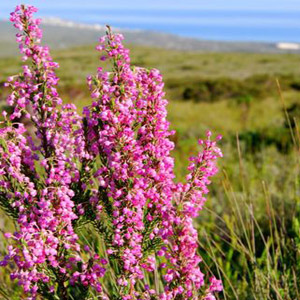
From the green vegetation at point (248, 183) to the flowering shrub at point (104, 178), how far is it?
0.50 metres

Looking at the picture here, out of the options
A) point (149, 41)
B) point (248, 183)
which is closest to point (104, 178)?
point (248, 183)

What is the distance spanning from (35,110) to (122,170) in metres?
0.52

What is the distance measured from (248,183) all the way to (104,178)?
2965mm

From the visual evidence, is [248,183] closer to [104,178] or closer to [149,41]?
[104,178]

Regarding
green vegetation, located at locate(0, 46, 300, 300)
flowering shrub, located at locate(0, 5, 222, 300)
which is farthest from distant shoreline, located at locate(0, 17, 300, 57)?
flowering shrub, located at locate(0, 5, 222, 300)

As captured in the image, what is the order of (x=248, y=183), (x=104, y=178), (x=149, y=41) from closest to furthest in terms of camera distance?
(x=104, y=178) < (x=248, y=183) < (x=149, y=41)

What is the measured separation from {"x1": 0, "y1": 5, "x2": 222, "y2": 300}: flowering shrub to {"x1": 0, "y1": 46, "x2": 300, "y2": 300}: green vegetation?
50cm

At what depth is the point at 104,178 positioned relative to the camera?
1831mm

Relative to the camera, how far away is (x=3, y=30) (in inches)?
6540

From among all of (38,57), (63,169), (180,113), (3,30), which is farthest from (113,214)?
(3,30)

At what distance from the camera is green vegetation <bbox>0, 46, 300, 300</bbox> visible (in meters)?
2.82

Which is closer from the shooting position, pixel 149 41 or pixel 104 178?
pixel 104 178

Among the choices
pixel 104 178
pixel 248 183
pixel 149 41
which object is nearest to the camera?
pixel 104 178

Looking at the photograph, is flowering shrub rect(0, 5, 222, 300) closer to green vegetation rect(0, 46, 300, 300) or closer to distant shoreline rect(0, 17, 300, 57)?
green vegetation rect(0, 46, 300, 300)
